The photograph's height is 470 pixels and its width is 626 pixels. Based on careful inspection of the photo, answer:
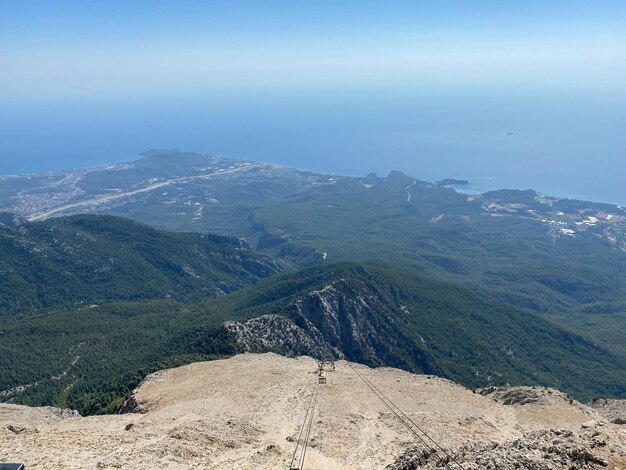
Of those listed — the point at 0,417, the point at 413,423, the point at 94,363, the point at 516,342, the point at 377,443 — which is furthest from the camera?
the point at 516,342

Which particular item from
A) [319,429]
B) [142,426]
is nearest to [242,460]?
[319,429]

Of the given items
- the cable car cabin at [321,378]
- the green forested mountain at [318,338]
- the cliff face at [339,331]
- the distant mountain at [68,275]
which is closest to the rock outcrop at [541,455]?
the cable car cabin at [321,378]

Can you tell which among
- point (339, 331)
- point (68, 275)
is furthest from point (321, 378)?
point (68, 275)

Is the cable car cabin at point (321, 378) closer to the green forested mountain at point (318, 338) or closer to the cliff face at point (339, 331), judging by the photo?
the green forested mountain at point (318, 338)

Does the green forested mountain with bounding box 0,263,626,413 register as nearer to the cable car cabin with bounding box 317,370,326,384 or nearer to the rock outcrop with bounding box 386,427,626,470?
the cable car cabin with bounding box 317,370,326,384

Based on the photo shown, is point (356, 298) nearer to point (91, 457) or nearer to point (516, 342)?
point (516, 342)

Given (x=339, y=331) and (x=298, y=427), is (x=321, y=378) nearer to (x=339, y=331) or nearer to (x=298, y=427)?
(x=298, y=427)

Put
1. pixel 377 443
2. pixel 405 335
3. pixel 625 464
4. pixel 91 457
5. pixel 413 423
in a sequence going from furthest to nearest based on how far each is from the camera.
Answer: pixel 405 335 < pixel 413 423 < pixel 377 443 < pixel 91 457 < pixel 625 464
